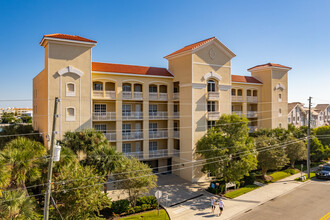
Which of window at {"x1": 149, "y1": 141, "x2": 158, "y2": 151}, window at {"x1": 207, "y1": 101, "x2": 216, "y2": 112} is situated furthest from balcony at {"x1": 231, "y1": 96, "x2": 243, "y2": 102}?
window at {"x1": 149, "y1": 141, "x2": 158, "y2": 151}

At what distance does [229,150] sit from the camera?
26.1 m

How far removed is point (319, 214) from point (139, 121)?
2264cm

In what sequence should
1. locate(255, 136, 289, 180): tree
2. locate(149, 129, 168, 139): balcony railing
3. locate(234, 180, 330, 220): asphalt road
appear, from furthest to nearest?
locate(149, 129, 168, 139): balcony railing < locate(255, 136, 289, 180): tree < locate(234, 180, 330, 220): asphalt road

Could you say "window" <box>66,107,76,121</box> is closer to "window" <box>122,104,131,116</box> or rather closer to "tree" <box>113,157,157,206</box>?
"window" <box>122,104,131,116</box>

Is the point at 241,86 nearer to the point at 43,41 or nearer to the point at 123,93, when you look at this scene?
the point at 123,93

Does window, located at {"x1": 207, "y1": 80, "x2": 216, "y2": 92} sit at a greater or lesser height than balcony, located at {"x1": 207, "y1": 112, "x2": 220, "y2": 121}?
greater

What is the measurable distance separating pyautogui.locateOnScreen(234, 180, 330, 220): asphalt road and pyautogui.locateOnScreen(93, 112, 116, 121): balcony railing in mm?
18440

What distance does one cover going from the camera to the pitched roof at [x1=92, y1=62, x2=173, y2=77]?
29.2 m

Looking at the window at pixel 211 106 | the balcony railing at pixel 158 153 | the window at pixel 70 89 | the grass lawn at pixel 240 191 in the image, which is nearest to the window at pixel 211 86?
the window at pixel 211 106

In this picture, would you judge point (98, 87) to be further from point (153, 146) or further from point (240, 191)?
point (240, 191)

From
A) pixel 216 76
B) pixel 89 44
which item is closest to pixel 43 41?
pixel 89 44

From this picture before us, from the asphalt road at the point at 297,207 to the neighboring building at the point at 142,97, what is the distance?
1022 cm

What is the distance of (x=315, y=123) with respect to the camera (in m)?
68.2

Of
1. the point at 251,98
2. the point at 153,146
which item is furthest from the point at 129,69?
the point at 251,98
